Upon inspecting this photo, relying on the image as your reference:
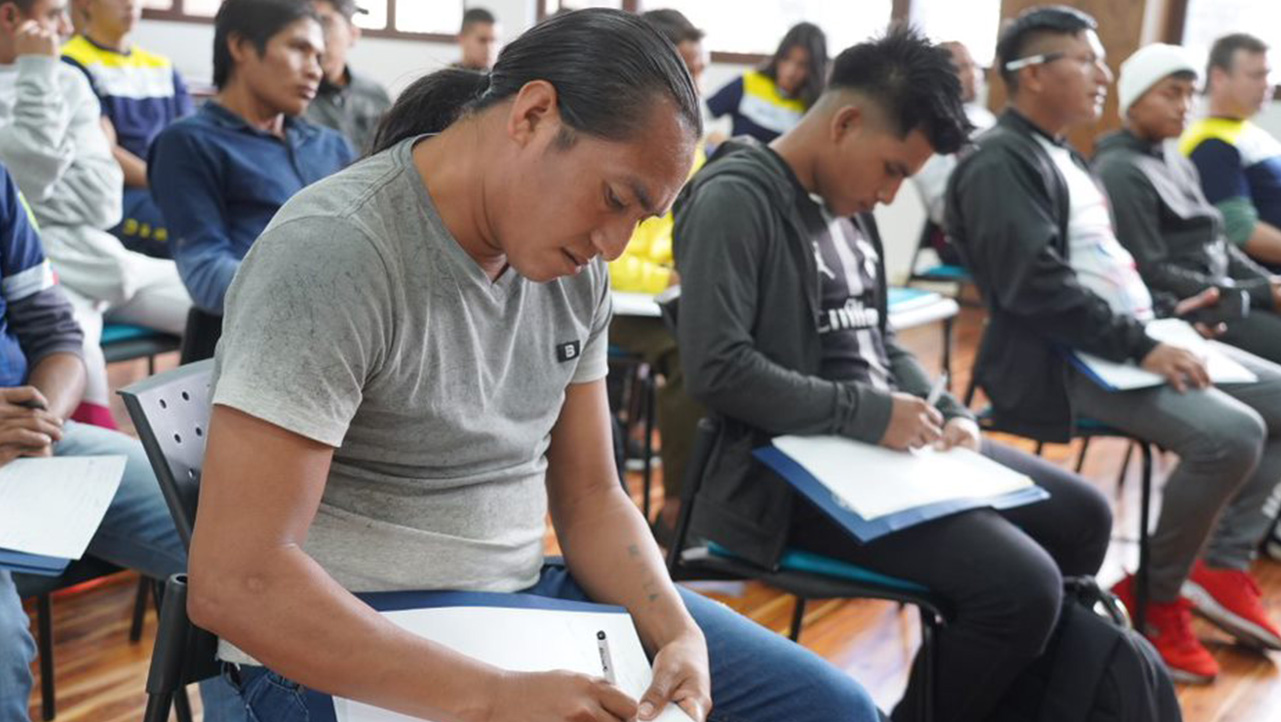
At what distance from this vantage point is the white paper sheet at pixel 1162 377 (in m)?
2.42

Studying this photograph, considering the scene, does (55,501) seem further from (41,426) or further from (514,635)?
(514,635)

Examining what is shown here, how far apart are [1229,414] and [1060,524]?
2.38 ft

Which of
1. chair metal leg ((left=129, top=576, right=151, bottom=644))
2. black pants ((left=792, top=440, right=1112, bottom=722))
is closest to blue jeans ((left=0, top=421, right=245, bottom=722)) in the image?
chair metal leg ((left=129, top=576, right=151, bottom=644))

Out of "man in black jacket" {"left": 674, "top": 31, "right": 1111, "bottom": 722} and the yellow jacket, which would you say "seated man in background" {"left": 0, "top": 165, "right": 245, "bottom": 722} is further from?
the yellow jacket

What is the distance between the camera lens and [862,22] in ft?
20.7

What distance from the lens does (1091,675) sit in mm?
1701

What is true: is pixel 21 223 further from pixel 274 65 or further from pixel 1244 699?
pixel 1244 699

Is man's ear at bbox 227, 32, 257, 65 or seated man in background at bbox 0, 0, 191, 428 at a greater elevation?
man's ear at bbox 227, 32, 257, 65

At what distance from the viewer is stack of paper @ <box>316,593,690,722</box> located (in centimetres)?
107

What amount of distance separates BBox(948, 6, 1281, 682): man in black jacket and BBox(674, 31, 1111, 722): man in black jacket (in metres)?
0.55

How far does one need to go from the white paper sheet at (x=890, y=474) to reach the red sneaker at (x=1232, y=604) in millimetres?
1088

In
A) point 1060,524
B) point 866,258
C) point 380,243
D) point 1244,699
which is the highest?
point 380,243

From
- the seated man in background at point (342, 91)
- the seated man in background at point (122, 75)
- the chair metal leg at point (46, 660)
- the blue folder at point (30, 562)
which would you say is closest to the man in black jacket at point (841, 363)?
the blue folder at point (30, 562)

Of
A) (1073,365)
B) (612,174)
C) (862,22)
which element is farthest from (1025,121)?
(862,22)
